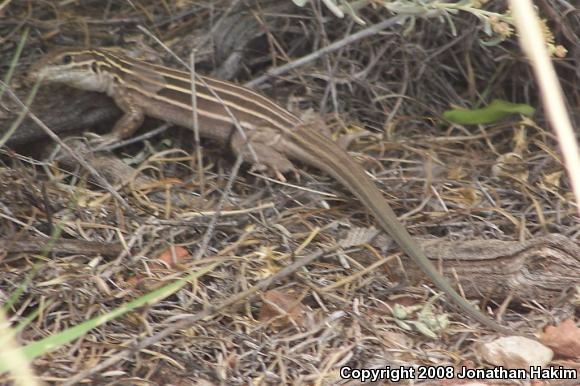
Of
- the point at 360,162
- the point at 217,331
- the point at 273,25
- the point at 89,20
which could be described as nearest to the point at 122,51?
the point at 89,20

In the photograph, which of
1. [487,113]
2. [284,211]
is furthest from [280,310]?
[487,113]

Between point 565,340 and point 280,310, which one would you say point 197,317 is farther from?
point 565,340

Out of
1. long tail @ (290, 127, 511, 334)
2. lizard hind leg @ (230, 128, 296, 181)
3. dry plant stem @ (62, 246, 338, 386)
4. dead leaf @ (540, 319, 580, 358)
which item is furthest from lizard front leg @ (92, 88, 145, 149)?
dead leaf @ (540, 319, 580, 358)

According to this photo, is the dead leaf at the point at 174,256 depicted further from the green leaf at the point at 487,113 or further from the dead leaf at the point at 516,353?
the green leaf at the point at 487,113

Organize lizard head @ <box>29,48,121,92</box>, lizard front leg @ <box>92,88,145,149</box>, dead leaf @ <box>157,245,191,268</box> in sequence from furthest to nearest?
1. lizard front leg @ <box>92,88,145,149</box>
2. lizard head @ <box>29,48,121,92</box>
3. dead leaf @ <box>157,245,191,268</box>

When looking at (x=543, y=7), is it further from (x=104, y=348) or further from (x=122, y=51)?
(x=104, y=348)

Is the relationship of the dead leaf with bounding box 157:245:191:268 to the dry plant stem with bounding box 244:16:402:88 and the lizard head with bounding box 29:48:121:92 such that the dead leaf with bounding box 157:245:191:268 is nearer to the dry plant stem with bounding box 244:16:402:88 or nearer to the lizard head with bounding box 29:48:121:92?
the lizard head with bounding box 29:48:121:92
